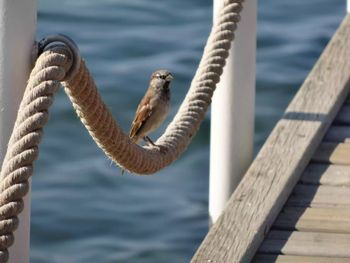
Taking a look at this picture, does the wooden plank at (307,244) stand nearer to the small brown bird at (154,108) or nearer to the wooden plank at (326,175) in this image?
the wooden plank at (326,175)

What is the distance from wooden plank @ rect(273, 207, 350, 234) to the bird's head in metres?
0.84

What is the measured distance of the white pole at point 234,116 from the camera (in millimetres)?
4930

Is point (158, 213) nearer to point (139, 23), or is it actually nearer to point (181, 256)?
point (181, 256)

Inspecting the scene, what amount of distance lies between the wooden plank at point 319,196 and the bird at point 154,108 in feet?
2.20

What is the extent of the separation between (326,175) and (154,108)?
773mm

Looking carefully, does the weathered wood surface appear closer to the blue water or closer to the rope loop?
the rope loop

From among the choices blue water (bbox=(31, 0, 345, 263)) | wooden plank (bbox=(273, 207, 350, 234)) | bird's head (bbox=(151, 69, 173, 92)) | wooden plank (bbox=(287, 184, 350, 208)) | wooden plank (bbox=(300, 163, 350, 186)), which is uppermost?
blue water (bbox=(31, 0, 345, 263))

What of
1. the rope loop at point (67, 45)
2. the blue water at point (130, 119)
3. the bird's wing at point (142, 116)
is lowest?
the rope loop at point (67, 45)

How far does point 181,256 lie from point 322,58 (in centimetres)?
218

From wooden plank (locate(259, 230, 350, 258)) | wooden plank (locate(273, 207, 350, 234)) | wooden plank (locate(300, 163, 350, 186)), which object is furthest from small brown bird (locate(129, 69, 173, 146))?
wooden plank (locate(259, 230, 350, 258))

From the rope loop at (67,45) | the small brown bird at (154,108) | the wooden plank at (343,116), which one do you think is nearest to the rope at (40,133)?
the rope loop at (67,45)

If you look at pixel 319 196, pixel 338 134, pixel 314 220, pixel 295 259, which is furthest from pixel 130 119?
pixel 295 259

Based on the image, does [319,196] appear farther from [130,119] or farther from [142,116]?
[130,119]

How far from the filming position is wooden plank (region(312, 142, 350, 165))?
205 inches
